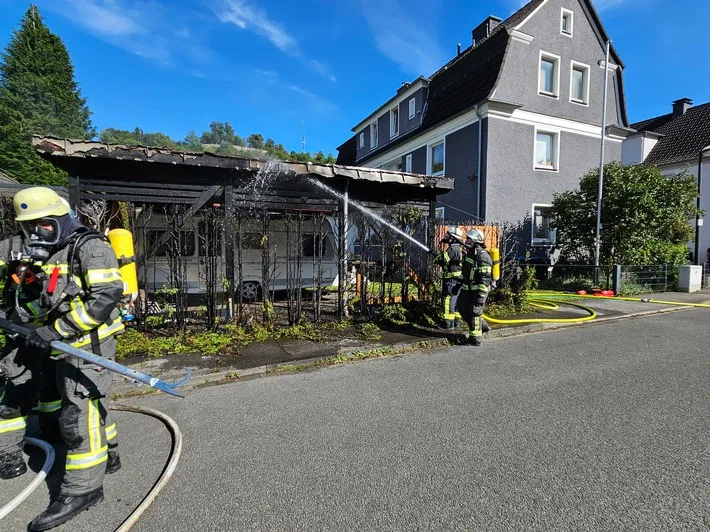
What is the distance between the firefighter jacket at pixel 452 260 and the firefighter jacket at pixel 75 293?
5193 millimetres

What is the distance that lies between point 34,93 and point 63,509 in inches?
2092

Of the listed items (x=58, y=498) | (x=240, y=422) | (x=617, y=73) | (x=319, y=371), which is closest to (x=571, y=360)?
(x=319, y=371)

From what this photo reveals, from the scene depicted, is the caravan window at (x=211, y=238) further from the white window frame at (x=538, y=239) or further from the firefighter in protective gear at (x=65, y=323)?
the white window frame at (x=538, y=239)

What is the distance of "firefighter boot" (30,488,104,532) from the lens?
2189 mm

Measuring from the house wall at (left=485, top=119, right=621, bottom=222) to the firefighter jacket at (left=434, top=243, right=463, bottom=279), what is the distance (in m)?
8.95

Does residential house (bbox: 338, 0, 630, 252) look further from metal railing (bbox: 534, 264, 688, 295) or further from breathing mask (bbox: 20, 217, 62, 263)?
breathing mask (bbox: 20, 217, 62, 263)

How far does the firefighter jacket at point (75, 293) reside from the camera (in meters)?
2.32

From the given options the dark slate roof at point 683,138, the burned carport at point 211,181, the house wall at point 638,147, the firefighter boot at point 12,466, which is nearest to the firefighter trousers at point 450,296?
the burned carport at point 211,181

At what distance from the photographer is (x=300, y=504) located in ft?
7.90

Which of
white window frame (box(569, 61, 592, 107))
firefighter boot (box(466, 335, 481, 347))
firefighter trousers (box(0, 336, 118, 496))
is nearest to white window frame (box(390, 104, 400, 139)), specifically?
white window frame (box(569, 61, 592, 107))

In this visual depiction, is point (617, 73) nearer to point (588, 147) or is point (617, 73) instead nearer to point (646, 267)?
point (588, 147)

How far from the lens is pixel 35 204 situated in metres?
2.39

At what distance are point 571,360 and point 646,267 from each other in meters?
9.55

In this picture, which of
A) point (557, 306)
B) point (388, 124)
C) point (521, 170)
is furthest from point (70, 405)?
point (388, 124)
